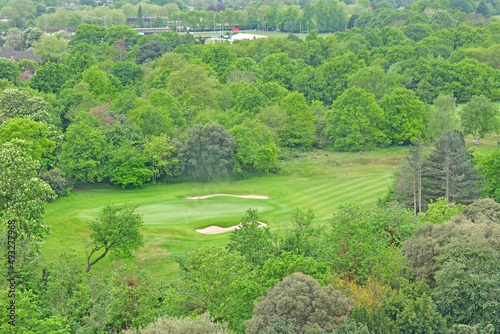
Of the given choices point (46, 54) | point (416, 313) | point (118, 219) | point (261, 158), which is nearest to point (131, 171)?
point (261, 158)

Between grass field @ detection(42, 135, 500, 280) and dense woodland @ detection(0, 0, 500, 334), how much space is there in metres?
2.46

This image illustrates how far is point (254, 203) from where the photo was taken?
61.7m

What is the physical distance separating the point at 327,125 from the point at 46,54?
75.5 metres

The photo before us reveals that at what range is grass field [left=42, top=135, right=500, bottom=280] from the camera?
5038 cm

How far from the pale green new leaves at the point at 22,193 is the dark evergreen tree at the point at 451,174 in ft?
109

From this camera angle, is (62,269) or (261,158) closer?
(62,269)

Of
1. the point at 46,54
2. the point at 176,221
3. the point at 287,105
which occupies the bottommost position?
the point at 176,221

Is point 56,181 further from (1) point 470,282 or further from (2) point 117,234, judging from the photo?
(1) point 470,282

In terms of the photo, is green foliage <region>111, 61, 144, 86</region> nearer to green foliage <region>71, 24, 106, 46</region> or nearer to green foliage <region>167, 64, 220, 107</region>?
green foliage <region>167, 64, 220, 107</region>

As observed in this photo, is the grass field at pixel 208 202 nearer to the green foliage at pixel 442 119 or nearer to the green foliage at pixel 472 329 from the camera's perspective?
the green foliage at pixel 442 119

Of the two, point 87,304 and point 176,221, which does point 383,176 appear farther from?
point 87,304

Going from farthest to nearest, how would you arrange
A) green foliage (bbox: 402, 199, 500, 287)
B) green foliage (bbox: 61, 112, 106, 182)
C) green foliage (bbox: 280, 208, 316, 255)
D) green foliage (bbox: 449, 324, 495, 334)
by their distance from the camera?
1. green foliage (bbox: 61, 112, 106, 182)
2. green foliage (bbox: 280, 208, 316, 255)
3. green foliage (bbox: 402, 199, 500, 287)
4. green foliage (bbox: 449, 324, 495, 334)

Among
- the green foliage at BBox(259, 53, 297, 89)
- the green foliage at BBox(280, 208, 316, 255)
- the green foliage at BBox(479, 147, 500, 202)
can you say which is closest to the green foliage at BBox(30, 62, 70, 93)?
the green foliage at BBox(259, 53, 297, 89)

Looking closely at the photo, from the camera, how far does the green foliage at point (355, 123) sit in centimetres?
8912
